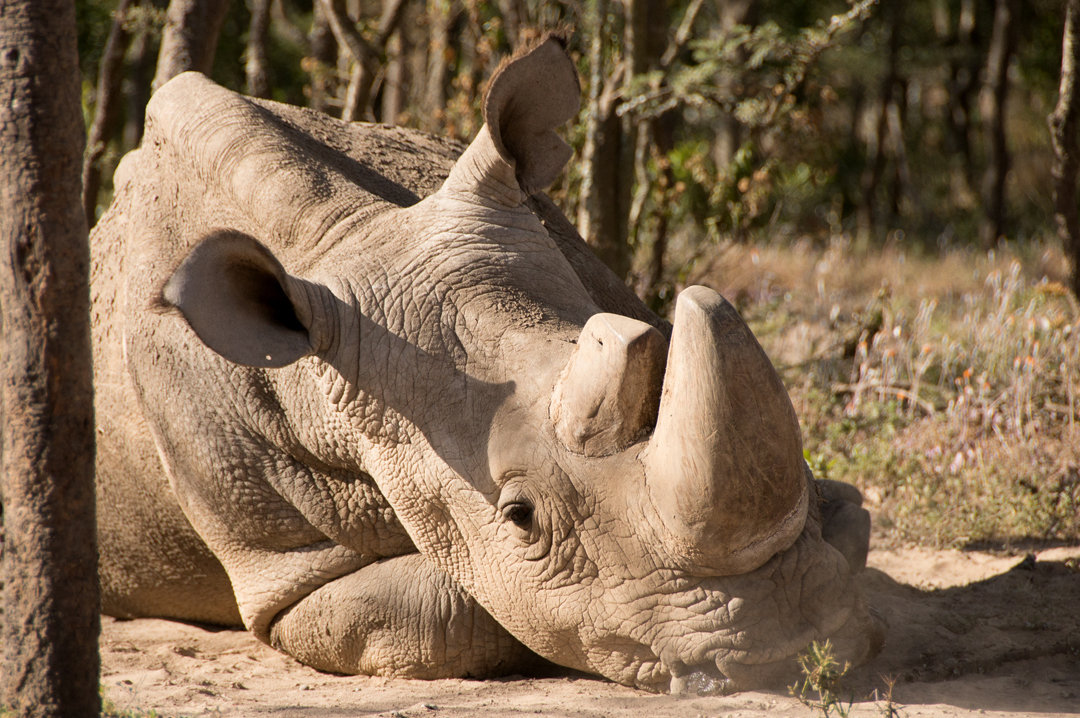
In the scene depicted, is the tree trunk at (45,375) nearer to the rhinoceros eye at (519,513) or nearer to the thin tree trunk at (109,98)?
the rhinoceros eye at (519,513)

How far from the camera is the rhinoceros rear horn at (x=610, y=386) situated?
8.91 ft

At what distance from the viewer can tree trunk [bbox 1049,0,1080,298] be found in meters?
6.15

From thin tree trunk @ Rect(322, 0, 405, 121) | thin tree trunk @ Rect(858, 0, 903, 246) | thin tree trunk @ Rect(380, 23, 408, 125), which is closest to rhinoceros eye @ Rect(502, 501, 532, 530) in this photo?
thin tree trunk @ Rect(322, 0, 405, 121)

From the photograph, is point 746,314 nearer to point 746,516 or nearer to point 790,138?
point 790,138

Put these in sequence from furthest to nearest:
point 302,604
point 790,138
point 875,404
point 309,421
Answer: point 790,138, point 875,404, point 302,604, point 309,421

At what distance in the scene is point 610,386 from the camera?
108 inches

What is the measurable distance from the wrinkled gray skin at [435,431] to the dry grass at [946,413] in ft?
6.19

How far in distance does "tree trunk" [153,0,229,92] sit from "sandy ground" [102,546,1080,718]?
3474mm

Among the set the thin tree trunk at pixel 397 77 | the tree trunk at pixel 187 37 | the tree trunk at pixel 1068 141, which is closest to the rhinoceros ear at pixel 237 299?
the tree trunk at pixel 187 37

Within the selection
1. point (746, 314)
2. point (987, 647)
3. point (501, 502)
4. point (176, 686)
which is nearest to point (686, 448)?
point (501, 502)

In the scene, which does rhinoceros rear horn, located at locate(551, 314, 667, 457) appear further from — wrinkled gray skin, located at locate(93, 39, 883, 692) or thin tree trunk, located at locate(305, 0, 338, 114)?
thin tree trunk, located at locate(305, 0, 338, 114)

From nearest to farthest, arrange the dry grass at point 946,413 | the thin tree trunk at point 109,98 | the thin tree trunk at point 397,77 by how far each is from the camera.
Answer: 1. the dry grass at point 946,413
2. the thin tree trunk at point 109,98
3. the thin tree trunk at point 397,77

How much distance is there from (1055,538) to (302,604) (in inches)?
136

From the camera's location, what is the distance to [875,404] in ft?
20.3
